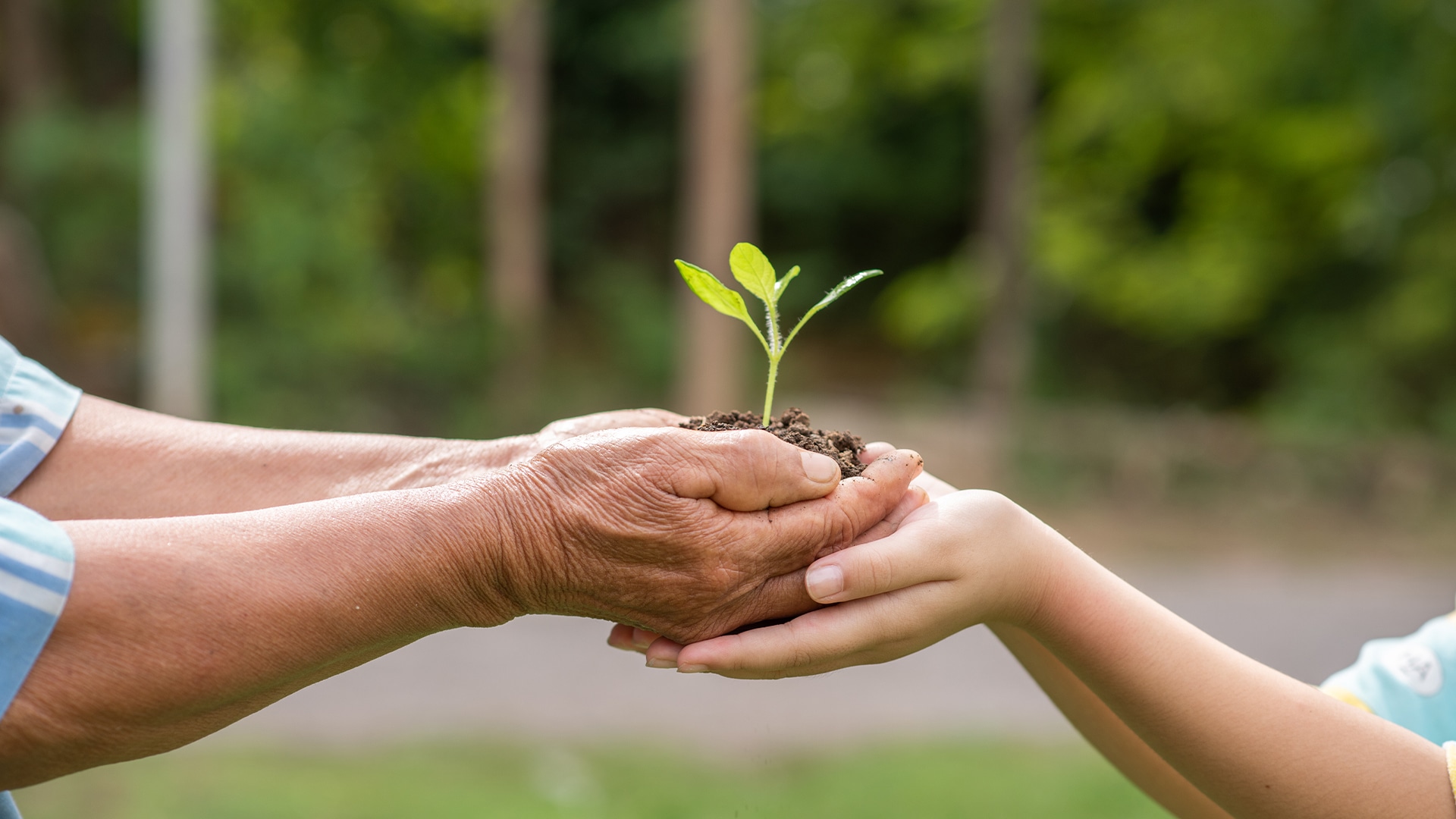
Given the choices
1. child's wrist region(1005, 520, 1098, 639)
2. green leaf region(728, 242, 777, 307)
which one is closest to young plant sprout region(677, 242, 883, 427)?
green leaf region(728, 242, 777, 307)

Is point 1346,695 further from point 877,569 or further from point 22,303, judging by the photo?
point 22,303

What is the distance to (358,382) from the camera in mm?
13836

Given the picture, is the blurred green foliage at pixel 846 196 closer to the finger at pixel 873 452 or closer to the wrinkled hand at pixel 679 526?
the finger at pixel 873 452

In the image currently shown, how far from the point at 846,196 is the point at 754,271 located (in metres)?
20.0

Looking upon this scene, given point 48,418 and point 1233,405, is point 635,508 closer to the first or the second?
point 48,418

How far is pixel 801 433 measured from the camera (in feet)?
7.12

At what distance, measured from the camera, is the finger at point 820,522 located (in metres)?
1.90

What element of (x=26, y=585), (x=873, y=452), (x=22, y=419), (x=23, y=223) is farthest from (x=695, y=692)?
(x=23, y=223)

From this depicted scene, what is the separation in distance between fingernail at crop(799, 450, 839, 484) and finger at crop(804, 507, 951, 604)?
0.14 metres

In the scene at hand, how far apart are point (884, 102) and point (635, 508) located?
65.2 feet

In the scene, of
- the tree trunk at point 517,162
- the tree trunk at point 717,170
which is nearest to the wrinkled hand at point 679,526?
the tree trunk at point 717,170

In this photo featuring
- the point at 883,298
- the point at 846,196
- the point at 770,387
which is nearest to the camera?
the point at 770,387

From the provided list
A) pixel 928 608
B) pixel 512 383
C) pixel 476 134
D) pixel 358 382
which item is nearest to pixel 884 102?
pixel 476 134

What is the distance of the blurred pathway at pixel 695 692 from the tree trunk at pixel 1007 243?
3724 mm
